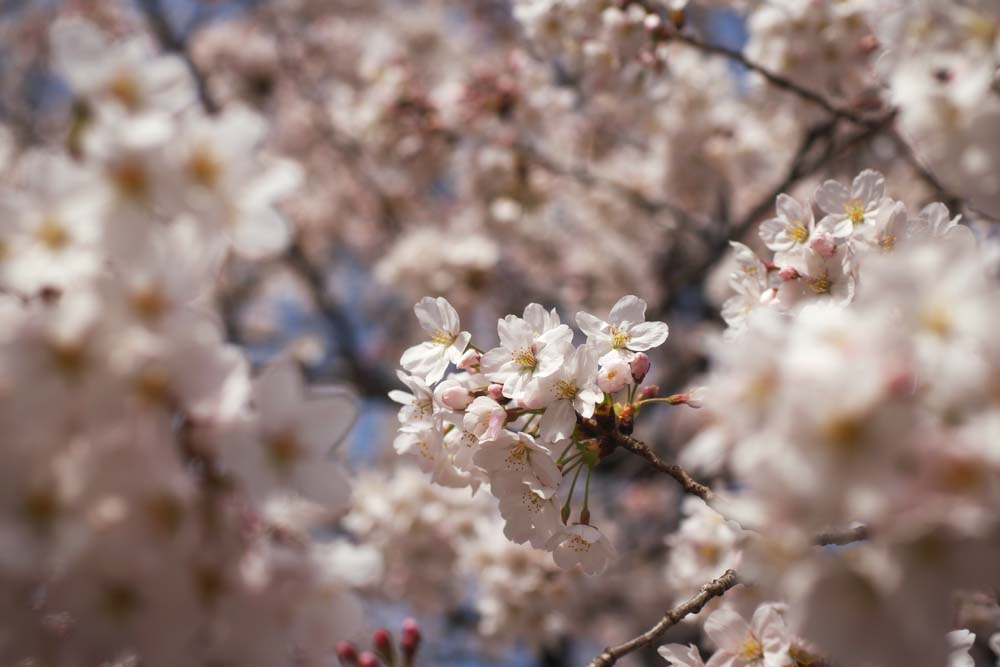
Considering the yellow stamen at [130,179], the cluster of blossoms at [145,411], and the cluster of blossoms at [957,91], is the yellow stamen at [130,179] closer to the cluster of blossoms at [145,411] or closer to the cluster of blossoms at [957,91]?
the cluster of blossoms at [145,411]

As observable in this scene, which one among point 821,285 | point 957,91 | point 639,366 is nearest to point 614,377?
point 639,366

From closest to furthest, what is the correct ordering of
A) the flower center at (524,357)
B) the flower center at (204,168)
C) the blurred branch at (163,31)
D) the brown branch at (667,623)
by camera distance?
the flower center at (204,168) → the brown branch at (667,623) → the flower center at (524,357) → the blurred branch at (163,31)

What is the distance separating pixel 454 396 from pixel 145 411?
2.35ft

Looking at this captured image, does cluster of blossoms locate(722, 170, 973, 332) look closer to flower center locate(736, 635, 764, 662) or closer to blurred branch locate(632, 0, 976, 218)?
flower center locate(736, 635, 764, 662)

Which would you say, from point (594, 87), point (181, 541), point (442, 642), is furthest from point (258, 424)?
point (442, 642)

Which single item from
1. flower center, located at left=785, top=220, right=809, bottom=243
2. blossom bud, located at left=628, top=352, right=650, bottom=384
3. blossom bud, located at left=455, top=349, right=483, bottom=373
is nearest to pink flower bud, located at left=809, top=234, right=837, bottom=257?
flower center, located at left=785, top=220, right=809, bottom=243

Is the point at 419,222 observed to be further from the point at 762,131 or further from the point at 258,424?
the point at 258,424

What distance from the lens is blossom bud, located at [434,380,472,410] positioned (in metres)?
1.59

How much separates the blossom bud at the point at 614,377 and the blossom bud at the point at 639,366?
62 millimetres

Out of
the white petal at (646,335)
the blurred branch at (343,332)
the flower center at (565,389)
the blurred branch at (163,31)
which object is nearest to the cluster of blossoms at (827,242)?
the white petal at (646,335)

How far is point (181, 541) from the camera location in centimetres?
99

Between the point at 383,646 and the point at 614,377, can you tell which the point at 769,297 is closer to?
the point at 614,377

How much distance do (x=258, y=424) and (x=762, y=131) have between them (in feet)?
15.1

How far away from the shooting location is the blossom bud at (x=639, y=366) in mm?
1677
